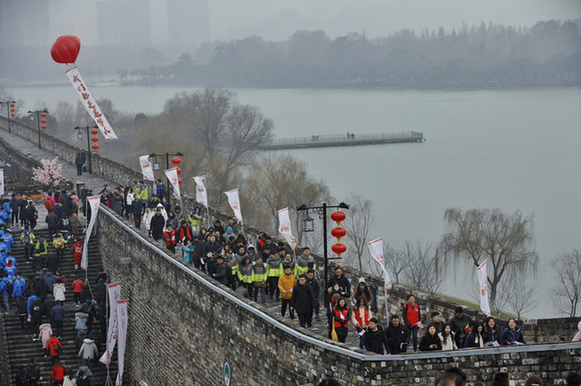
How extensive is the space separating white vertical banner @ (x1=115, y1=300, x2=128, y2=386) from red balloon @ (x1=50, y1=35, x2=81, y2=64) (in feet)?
37.5

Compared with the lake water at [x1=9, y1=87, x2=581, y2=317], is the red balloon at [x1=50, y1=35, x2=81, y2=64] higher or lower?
higher

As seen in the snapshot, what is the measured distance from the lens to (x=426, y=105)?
126 metres

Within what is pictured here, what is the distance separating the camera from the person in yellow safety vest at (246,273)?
1521 centimetres

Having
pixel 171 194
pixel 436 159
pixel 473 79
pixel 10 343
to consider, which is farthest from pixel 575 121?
pixel 10 343

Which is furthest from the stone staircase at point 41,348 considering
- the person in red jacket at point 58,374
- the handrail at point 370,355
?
the handrail at point 370,355

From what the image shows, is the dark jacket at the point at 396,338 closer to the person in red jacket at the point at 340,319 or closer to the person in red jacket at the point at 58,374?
the person in red jacket at the point at 340,319

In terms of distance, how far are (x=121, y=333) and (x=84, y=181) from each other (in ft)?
45.1

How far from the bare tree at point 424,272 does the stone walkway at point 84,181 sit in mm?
11234

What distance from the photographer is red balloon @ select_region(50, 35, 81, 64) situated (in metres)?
28.8

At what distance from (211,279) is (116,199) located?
876cm

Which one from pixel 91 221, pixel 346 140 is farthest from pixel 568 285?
pixel 346 140

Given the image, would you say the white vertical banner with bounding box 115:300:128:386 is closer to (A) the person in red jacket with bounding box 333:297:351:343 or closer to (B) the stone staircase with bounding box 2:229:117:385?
(B) the stone staircase with bounding box 2:229:117:385

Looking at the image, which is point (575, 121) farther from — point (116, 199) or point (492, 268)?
point (116, 199)

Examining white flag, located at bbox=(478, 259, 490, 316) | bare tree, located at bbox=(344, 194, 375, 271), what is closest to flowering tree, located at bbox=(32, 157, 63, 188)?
bare tree, located at bbox=(344, 194, 375, 271)
